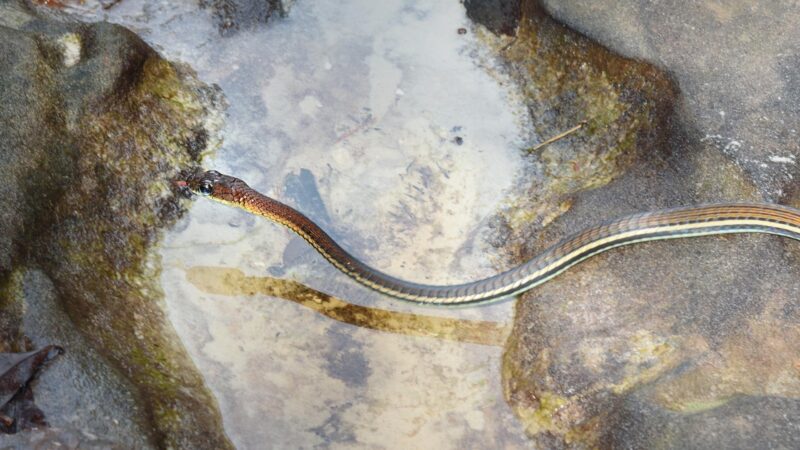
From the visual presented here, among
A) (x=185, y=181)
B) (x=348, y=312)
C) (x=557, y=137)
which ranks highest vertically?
(x=557, y=137)

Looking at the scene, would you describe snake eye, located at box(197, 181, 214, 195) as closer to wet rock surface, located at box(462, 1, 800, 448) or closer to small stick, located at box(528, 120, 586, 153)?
wet rock surface, located at box(462, 1, 800, 448)

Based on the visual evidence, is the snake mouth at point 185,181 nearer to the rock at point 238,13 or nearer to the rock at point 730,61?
the rock at point 238,13

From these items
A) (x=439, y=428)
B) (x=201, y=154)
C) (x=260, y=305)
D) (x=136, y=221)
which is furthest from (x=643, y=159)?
(x=136, y=221)

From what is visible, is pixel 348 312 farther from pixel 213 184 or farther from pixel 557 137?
pixel 557 137

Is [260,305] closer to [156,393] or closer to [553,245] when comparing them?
[156,393]

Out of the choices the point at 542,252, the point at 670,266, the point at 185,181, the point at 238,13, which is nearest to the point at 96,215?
the point at 185,181

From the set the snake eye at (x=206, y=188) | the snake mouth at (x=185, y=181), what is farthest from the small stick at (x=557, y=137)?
the snake mouth at (x=185, y=181)

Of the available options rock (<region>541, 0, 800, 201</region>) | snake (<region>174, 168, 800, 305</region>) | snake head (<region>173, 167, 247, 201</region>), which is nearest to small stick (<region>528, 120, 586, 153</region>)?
rock (<region>541, 0, 800, 201</region>)

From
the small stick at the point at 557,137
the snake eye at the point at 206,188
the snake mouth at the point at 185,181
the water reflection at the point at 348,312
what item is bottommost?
the water reflection at the point at 348,312
